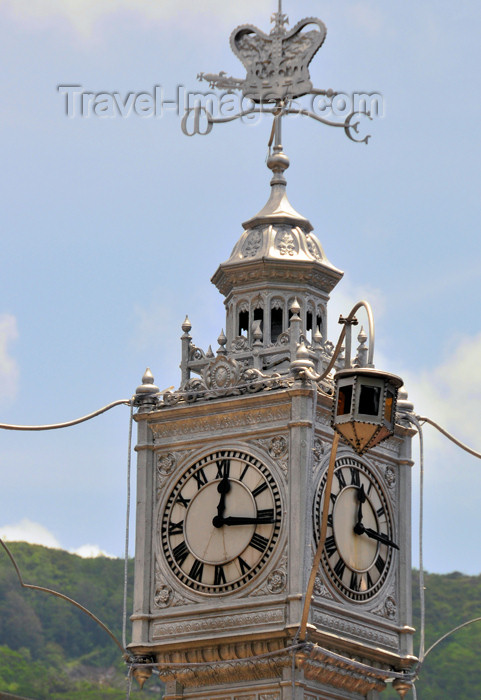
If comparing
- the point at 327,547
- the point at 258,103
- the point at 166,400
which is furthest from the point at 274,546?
the point at 258,103

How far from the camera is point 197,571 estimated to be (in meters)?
32.7

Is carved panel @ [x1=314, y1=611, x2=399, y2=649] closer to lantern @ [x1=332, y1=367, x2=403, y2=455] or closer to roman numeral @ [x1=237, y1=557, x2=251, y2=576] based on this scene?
roman numeral @ [x1=237, y1=557, x2=251, y2=576]

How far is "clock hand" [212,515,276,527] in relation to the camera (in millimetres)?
32188

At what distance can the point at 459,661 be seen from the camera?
6194 centimetres

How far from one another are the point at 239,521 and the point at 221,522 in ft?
0.89

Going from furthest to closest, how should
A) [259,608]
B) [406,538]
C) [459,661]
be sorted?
[459,661] < [406,538] < [259,608]

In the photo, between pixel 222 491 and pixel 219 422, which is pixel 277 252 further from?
pixel 222 491

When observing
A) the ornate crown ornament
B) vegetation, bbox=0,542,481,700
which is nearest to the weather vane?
the ornate crown ornament

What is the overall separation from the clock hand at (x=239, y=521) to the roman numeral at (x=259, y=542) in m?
0.20

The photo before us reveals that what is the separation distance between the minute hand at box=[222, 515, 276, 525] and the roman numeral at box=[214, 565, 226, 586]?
0.67m

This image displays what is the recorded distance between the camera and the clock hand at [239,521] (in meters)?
32.2

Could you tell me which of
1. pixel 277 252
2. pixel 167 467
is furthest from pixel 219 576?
pixel 277 252

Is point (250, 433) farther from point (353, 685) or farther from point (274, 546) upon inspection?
point (353, 685)

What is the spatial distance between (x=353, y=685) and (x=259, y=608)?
2.09 m
